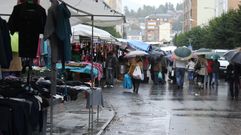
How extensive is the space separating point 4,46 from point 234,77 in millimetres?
16114

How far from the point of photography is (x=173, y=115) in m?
16.0

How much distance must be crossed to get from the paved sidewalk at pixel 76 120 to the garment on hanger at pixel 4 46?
4206 millimetres

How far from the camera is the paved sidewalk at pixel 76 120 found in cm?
1214

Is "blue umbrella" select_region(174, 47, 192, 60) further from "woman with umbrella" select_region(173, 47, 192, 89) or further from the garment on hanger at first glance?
the garment on hanger

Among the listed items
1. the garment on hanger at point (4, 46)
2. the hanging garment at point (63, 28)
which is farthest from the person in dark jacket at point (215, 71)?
the garment on hanger at point (4, 46)

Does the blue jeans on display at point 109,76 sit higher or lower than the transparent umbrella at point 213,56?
lower

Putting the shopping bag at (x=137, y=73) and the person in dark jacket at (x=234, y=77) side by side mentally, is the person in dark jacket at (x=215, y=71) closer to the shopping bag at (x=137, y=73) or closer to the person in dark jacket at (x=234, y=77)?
the person in dark jacket at (x=234, y=77)

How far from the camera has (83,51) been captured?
2383 centimetres

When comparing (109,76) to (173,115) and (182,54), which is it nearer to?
(182,54)

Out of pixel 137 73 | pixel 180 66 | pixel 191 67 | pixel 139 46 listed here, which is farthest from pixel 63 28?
pixel 139 46

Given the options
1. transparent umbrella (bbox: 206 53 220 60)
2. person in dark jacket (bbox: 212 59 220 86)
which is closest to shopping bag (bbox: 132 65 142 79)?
person in dark jacket (bbox: 212 59 220 86)

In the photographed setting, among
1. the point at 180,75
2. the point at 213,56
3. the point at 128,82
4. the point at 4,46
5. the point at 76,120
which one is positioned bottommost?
the point at 76,120

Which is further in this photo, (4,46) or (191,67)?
(191,67)

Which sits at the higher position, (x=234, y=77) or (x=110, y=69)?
(x=110, y=69)
